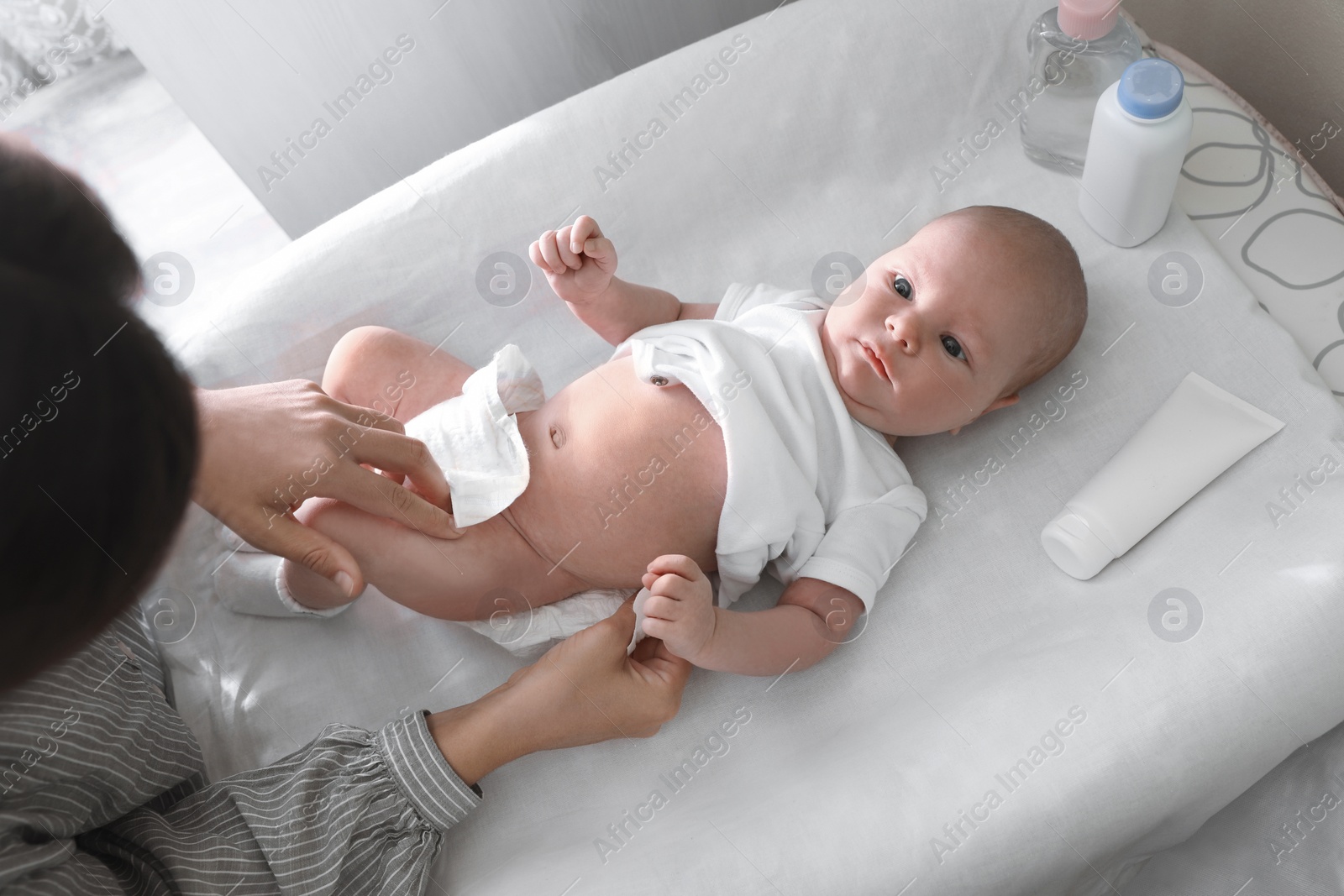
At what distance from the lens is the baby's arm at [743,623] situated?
0.96 meters

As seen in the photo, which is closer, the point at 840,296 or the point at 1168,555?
the point at 1168,555

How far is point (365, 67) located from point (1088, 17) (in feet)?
3.56

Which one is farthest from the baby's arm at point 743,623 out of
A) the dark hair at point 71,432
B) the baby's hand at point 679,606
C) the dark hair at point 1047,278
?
the dark hair at point 71,432

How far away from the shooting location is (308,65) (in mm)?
1539

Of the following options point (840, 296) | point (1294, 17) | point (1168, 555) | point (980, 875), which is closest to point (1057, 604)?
point (1168, 555)

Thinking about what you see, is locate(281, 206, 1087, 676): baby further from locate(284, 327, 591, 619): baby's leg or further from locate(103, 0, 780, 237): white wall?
locate(103, 0, 780, 237): white wall

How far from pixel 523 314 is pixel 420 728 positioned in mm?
598

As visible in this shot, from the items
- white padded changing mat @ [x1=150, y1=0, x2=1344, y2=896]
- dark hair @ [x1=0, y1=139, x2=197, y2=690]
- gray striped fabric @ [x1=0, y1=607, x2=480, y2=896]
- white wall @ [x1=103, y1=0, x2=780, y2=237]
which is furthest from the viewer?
white wall @ [x1=103, y1=0, x2=780, y2=237]

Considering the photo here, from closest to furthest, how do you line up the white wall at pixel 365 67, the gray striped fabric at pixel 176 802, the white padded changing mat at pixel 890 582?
the gray striped fabric at pixel 176 802 < the white padded changing mat at pixel 890 582 < the white wall at pixel 365 67

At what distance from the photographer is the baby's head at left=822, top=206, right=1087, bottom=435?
42.3 inches

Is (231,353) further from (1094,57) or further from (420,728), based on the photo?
(1094,57)

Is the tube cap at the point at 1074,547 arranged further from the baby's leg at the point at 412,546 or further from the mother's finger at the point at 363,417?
the mother's finger at the point at 363,417

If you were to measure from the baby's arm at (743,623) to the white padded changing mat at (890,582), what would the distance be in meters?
0.06

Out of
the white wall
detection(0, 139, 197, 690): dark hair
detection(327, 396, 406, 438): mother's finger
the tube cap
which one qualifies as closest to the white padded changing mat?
the tube cap
